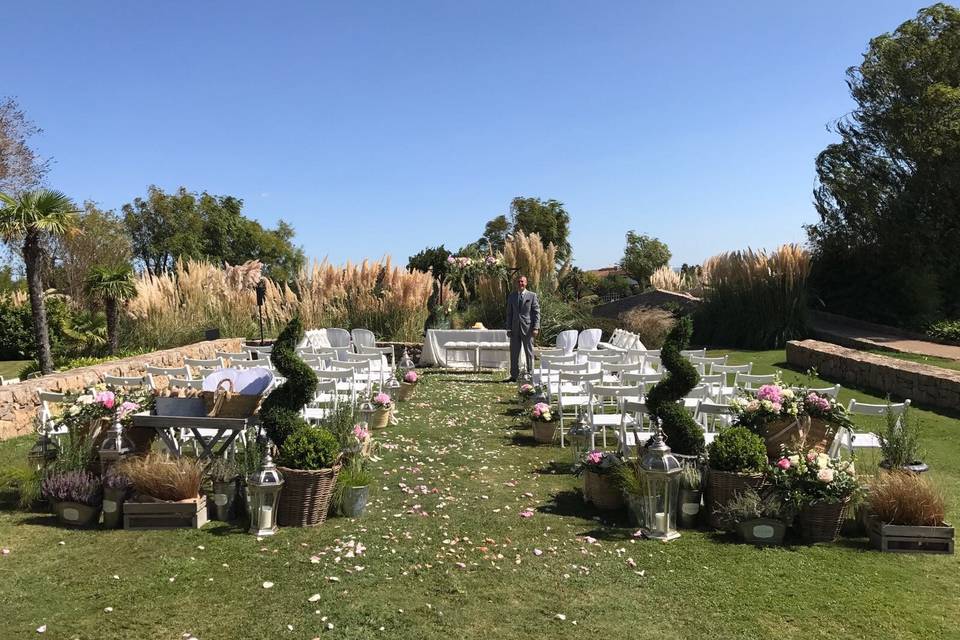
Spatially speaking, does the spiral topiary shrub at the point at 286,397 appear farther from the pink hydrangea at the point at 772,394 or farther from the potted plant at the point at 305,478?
the pink hydrangea at the point at 772,394

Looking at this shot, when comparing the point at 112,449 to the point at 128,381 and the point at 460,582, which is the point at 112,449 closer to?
the point at 128,381

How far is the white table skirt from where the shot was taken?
13039mm

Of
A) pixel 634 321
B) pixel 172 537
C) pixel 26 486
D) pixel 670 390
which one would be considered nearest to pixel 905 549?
pixel 670 390

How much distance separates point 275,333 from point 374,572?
11466 millimetres

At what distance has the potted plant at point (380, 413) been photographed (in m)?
7.20

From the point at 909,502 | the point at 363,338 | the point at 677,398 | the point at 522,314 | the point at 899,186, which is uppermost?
the point at 899,186

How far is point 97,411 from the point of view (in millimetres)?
4590

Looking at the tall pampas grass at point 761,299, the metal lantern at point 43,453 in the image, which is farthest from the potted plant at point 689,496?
the tall pampas grass at point 761,299

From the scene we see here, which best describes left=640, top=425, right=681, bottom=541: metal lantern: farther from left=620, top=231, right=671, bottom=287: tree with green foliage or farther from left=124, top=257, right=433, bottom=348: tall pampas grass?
left=620, top=231, right=671, bottom=287: tree with green foliage

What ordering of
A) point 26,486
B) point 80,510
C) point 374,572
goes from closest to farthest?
point 374,572 → point 80,510 → point 26,486

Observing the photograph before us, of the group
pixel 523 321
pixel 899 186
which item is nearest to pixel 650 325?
pixel 523 321

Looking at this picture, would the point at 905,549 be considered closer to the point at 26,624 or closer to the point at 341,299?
the point at 26,624

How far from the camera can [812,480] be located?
390 cm

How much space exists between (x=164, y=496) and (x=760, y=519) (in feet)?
11.5
